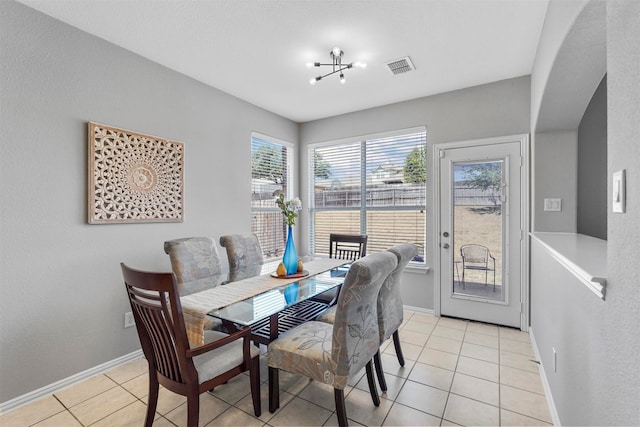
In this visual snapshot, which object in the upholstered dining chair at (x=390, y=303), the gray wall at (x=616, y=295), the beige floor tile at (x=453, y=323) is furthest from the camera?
the beige floor tile at (x=453, y=323)

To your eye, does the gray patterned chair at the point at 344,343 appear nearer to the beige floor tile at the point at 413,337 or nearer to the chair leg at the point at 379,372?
the chair leg at the point at 379,372

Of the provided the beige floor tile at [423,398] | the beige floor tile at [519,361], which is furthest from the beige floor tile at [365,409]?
the beige floor tile at [519,361]

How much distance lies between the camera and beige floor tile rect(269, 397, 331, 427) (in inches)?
69.8

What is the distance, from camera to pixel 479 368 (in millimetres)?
2391

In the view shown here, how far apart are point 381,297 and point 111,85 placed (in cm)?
273

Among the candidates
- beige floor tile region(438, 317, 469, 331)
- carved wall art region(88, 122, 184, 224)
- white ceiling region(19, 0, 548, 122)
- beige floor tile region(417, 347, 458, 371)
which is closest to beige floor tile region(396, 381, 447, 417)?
beige floor tile region(417, 347, 458, 371)

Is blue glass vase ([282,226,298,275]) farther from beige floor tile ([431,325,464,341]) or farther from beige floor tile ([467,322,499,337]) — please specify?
beige floor tile ([467,322,499,337])

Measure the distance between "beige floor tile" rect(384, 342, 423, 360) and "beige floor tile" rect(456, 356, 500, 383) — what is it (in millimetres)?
344

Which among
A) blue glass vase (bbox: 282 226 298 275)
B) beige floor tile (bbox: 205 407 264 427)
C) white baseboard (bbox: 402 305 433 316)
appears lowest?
beige floor tile (bbox: 205 407 264 427)

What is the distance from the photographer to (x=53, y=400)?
2.04 m

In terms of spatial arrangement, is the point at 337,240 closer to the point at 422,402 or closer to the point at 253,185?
the point at 253,185

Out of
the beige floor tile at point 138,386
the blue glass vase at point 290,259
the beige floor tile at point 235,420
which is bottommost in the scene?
the beige floor tile at point 138,386

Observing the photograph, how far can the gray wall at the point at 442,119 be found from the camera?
10.4 ft

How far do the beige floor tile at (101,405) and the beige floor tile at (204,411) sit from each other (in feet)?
1.27
